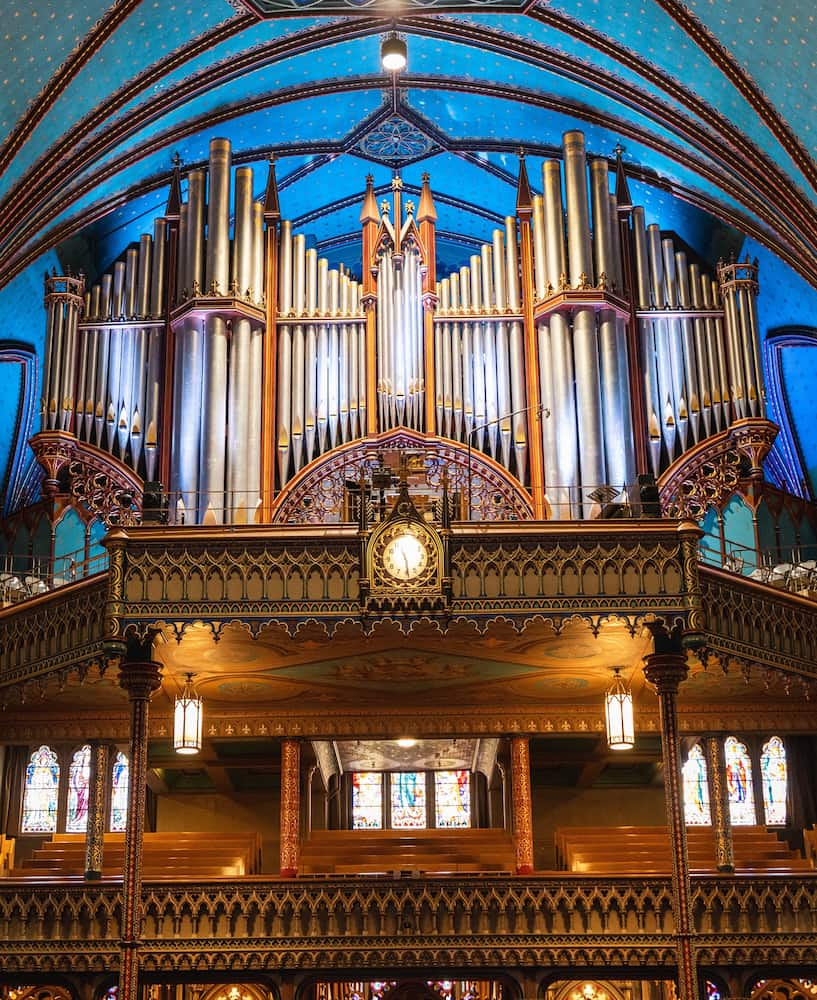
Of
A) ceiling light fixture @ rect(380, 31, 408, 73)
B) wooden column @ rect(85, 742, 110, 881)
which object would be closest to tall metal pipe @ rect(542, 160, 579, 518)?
ceiling light fixture @ rect(380, 31, 408, 73)

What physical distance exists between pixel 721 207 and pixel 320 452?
7525mm

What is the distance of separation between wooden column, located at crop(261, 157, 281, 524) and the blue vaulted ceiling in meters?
1.67

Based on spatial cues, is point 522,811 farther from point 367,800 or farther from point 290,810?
point 367,800

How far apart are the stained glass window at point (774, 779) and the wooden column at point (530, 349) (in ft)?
20.6

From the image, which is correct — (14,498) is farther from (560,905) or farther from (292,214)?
(560,905)

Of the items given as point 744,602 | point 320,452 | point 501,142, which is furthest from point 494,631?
point 501,142

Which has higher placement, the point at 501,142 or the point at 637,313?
the point at 501,142

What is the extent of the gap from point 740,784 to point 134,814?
11606mm

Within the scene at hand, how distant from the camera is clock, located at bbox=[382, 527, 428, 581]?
53.8 ft

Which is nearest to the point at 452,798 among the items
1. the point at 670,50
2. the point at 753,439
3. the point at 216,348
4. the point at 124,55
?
the point at 753,439

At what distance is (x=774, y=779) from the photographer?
24375 millimetres

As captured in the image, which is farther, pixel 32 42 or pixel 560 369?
pixel 560 369

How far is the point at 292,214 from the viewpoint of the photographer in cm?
2647

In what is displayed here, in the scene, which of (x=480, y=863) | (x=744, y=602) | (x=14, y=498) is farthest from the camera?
(x=14, y=498)
